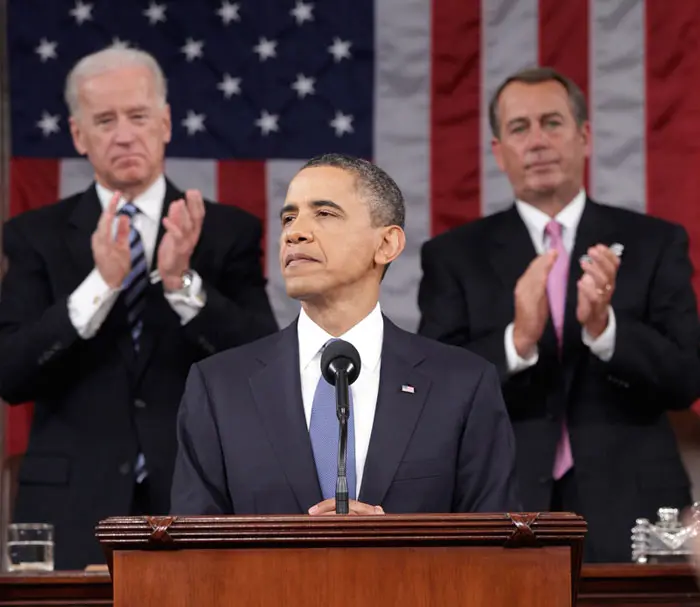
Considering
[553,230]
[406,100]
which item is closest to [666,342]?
[553,230]

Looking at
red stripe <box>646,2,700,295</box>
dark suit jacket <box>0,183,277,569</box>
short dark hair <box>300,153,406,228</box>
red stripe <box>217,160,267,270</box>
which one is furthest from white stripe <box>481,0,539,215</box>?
short dark hair <box>300,153,406,228</box>

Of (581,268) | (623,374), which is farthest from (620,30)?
(623,374)

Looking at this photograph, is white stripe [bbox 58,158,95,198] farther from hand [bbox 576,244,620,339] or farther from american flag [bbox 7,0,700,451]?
hand [bbox 576,244,620,339]

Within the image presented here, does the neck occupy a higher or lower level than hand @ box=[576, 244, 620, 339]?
lower

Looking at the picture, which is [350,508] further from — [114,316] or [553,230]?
[553,230]

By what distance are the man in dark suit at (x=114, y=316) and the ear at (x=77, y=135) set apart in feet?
0.13

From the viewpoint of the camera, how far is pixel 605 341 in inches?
182

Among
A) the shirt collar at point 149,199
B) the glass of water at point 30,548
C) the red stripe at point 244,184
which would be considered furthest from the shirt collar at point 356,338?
the red stripe at point 244,184

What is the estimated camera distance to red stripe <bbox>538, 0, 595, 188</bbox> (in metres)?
5.17

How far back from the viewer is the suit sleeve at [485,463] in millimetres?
3156

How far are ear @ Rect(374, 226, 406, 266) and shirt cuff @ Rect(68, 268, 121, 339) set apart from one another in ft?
4.81

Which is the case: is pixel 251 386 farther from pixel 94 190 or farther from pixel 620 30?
pixel 620 30

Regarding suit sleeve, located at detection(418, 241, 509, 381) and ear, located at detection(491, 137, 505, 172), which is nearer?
suit sleeve, located at detection(418, 241, 509, 381)

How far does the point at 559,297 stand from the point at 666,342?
0.40 m
